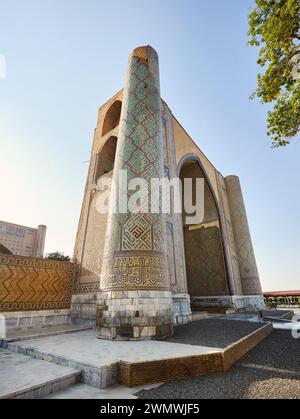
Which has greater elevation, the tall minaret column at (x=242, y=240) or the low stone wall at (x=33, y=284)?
the tall minaret column at (x=242, y=240)

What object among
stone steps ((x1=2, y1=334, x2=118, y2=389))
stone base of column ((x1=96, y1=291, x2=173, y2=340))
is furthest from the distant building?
stone steps ((x1=2, y1=334, x2=118, y2=389))

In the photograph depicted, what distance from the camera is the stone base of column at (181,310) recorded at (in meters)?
5.10

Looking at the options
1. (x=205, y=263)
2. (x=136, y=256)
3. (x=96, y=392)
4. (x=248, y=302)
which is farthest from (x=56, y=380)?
(x=248, y=302)

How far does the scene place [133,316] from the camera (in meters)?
3.33

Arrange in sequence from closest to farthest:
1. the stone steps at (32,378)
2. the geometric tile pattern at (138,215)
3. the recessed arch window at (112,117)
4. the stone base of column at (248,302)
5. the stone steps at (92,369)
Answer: the stone steps at (32,378) → the stone steps at (92,369) → the geometric tile pattern at (138,215) → the recessed arch window at (112,117) → the stone base of column at (248,302)

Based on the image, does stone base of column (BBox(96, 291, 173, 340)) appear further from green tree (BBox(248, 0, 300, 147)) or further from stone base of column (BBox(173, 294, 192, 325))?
green tree (BBox(248, 0, 300, 147))

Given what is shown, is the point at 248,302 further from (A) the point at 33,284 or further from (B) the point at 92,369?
(B) the point at 92,369

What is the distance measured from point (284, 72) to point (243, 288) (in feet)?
29.0

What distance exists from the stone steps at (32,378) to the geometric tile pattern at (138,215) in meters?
1.63

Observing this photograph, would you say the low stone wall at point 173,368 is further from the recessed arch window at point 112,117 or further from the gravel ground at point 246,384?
the recessed arch window at point 112,117

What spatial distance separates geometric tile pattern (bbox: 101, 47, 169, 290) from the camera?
3672mm

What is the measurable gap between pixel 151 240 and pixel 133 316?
1.23 m

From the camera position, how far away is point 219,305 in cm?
883

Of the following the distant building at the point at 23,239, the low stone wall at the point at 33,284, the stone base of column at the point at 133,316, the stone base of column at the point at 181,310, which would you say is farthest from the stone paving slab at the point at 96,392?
the distant building at the point at 23,239
